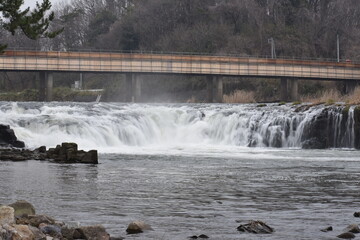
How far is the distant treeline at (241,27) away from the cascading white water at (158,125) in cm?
5206

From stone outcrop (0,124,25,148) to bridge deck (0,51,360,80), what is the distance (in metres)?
42.4

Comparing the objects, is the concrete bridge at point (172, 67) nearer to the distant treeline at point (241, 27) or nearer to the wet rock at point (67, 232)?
the distant treeline at point (241, 27)

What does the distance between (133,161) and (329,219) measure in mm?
22580

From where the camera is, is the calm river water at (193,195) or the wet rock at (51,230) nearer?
the wet rock at (51,230)

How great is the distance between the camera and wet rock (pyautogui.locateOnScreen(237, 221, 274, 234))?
1711cm

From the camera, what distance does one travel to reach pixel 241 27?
12850cm

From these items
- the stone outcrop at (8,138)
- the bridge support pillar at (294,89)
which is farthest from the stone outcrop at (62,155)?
the bridge support pillar at (294,89)

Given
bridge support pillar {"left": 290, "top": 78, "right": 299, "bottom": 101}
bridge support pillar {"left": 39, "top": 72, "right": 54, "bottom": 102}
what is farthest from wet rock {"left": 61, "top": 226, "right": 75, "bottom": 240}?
bridge support pillar {"left": 290, "top": 78, "right": 299, "bottom": 101}

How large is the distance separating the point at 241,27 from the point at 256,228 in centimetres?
11292

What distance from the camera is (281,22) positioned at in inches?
4904

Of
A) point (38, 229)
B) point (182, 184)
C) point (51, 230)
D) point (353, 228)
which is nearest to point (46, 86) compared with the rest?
point (182, 184)

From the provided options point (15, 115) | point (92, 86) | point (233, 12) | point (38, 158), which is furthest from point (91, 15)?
point (38, 158)

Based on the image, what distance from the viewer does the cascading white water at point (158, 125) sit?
191 feet

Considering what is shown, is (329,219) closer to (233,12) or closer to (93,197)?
(93,197)
